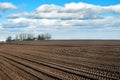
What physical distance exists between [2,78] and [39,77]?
268 centimetres

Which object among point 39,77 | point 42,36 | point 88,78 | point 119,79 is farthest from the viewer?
point 42,36

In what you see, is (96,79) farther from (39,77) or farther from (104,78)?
(39,77)

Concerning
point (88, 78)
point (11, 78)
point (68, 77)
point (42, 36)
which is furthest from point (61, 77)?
point (42, 36)

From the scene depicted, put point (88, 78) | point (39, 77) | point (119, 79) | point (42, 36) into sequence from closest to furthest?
point (119, 79)
point (88, 78)
point (39, 77)
point (42, 36)

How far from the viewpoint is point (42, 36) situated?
561 feet

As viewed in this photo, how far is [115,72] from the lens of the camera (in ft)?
71.6

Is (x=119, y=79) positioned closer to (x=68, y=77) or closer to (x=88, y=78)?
(x=88, y=78)

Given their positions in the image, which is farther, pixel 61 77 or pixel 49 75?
pixel 49 75

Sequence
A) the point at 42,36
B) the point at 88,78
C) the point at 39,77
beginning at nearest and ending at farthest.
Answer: the point at 88,78, the point at 39,77, the point at 42,36

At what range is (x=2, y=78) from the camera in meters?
22.0

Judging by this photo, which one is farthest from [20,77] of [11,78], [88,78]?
[88,78]

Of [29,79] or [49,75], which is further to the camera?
[49,75]

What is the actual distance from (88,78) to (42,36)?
497ft

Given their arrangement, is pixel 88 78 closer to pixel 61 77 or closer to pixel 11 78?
pixel 61 77
